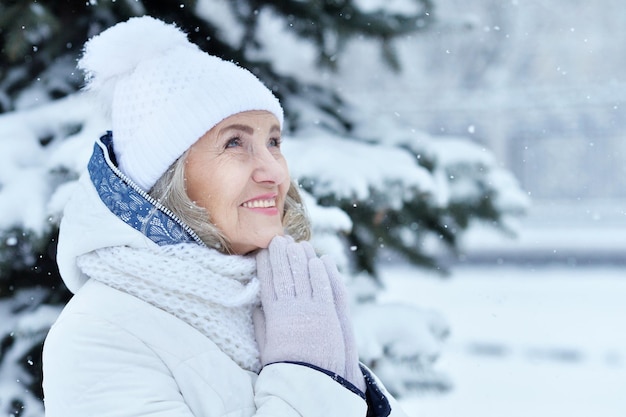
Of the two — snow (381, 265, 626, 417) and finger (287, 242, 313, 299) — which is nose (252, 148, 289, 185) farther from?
snow (381, 265, 626, 417)

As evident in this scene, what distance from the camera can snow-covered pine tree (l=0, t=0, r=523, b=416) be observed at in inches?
109

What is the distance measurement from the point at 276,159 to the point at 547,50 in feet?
55.8

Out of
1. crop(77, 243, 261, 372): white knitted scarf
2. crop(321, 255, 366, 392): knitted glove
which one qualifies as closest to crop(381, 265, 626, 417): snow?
Answer: crop(321, 255, 366, 392): knitted glove

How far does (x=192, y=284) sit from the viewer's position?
1631 millimetres

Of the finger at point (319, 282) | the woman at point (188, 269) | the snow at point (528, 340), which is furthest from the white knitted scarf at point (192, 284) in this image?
the snow at point (528, 340)

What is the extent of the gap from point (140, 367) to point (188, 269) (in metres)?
0.25

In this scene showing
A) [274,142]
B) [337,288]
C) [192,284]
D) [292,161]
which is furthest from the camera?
[292,161]

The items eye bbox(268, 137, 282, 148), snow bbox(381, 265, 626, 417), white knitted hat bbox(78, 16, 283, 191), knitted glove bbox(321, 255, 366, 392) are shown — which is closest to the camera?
knitted glove bbox(321, 255, 366, 392)

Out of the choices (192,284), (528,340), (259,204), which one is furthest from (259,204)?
(528,340)

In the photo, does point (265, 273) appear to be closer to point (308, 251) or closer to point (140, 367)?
point (308, 251)

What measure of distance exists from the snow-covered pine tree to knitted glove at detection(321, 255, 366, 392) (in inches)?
42.1

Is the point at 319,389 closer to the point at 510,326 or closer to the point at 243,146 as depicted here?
the point at 243,146

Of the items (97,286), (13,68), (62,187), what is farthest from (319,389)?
(13,68)

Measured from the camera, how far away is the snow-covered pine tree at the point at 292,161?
9.11 feet
